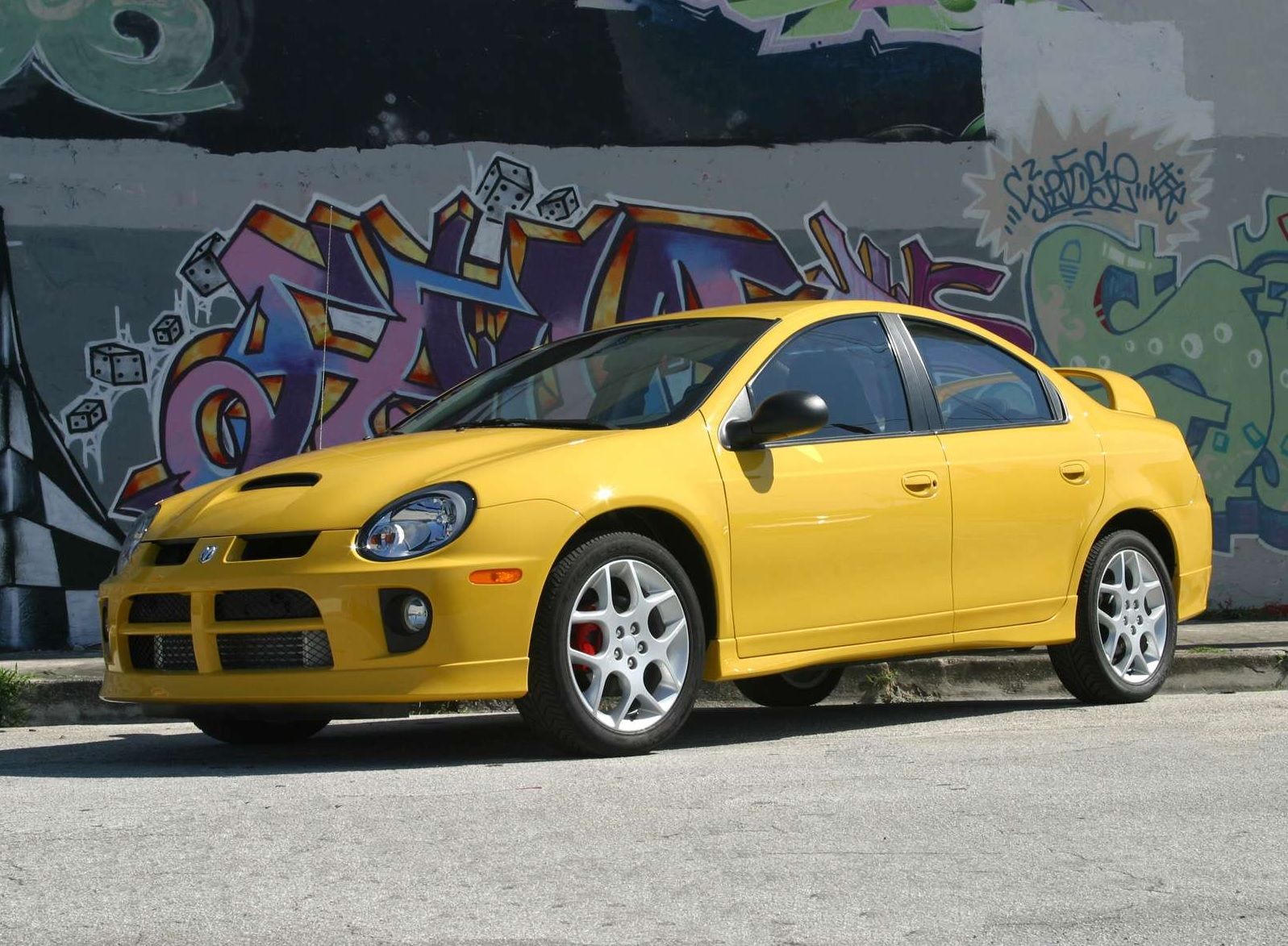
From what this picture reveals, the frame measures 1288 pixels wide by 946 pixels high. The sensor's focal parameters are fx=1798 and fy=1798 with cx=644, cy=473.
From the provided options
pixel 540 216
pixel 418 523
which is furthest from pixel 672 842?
pixel 540 216

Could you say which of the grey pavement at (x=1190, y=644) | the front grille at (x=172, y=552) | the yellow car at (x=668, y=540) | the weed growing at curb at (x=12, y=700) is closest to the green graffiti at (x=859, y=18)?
the grey pavement at (x=1190, y=644)

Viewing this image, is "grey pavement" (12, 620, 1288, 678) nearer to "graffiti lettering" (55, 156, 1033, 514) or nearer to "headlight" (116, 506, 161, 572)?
"graffiti lettering" (55, 156, 1033, 514)

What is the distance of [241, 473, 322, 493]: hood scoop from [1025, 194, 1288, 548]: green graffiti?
23.1 feet

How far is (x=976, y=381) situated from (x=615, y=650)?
219cm

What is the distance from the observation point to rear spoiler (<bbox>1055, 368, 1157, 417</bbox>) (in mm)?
7746

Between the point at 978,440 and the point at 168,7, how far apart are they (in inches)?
260

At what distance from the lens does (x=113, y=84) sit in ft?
35.8

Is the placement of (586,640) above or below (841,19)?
below

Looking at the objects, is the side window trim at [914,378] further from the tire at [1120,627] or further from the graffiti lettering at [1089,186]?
the graffiti lettering at [1089,186]

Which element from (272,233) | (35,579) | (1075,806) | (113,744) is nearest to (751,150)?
(272,233)

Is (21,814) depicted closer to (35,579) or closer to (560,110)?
(35,579)

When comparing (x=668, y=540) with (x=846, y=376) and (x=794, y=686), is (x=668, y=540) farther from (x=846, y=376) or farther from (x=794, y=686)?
(x=794, y=686)

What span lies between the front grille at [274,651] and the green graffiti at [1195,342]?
7.43m

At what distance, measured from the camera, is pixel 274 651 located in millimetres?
5363
